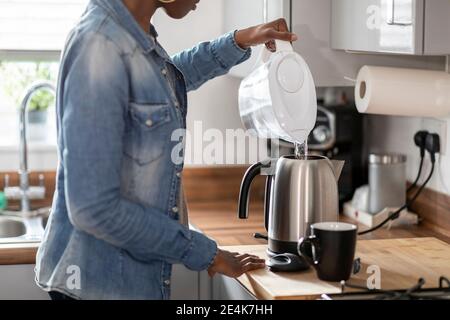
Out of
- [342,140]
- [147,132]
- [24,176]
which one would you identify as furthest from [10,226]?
[147,132]

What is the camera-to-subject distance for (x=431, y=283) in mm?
1721

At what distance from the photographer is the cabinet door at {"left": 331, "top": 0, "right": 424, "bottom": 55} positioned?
1821 mm

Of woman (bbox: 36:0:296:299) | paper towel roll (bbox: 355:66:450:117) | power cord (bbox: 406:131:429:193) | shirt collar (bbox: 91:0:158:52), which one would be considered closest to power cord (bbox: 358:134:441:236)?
power cord (bbox: 406:131:429:193)

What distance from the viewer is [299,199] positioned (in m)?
1.87

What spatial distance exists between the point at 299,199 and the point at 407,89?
0.52 m

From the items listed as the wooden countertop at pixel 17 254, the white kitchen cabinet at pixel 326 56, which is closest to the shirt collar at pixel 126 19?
the white kitchen cabinet at pixel 326 56

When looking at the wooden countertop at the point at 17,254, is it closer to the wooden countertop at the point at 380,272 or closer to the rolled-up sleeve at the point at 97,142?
the wooden countertop at the point at 380,272

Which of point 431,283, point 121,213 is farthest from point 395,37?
point 121,213

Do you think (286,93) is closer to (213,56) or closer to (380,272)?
(213,56)

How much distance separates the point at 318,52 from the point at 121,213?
1013 millimetres

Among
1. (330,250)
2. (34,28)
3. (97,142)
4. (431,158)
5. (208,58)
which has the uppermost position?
(34,28)

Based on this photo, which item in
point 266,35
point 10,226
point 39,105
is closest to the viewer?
point 266,35

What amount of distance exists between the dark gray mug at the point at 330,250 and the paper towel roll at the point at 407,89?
574mm

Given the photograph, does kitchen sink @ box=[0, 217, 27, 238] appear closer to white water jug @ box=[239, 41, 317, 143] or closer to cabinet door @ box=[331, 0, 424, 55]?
white water jug @ box=[239, 41, 317, 143]
